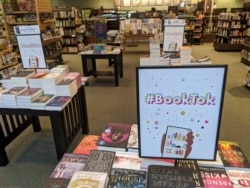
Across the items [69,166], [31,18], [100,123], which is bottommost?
[100,123]

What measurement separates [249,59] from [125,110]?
14.6 feet

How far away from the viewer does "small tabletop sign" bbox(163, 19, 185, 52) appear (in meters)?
3.59

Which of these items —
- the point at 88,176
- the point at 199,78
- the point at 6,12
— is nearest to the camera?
the point at 199,78

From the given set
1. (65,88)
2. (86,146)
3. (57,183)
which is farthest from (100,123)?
(57,183)

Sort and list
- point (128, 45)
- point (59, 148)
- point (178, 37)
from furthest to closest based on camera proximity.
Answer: point (128, 45), point (178, 37), point (59, 148)

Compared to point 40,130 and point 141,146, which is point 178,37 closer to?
point 40,130

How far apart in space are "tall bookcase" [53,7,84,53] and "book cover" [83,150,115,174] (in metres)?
8.18

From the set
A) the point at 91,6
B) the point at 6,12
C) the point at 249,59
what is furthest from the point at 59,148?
the point at 91,6

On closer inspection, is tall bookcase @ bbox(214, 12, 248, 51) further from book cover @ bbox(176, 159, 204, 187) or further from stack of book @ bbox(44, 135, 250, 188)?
book cover @ bbox(176, 159, 204, 187)

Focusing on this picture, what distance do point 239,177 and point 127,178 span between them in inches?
22.4

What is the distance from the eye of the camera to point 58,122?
2.04m

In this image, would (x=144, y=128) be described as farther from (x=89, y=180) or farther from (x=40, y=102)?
(x=40, y=102)

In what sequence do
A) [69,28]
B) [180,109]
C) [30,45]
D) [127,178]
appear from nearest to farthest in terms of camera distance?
1. [180,109]
2. [127,178]
3. [30,45]
4. [69,28]

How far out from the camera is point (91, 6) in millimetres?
13570
